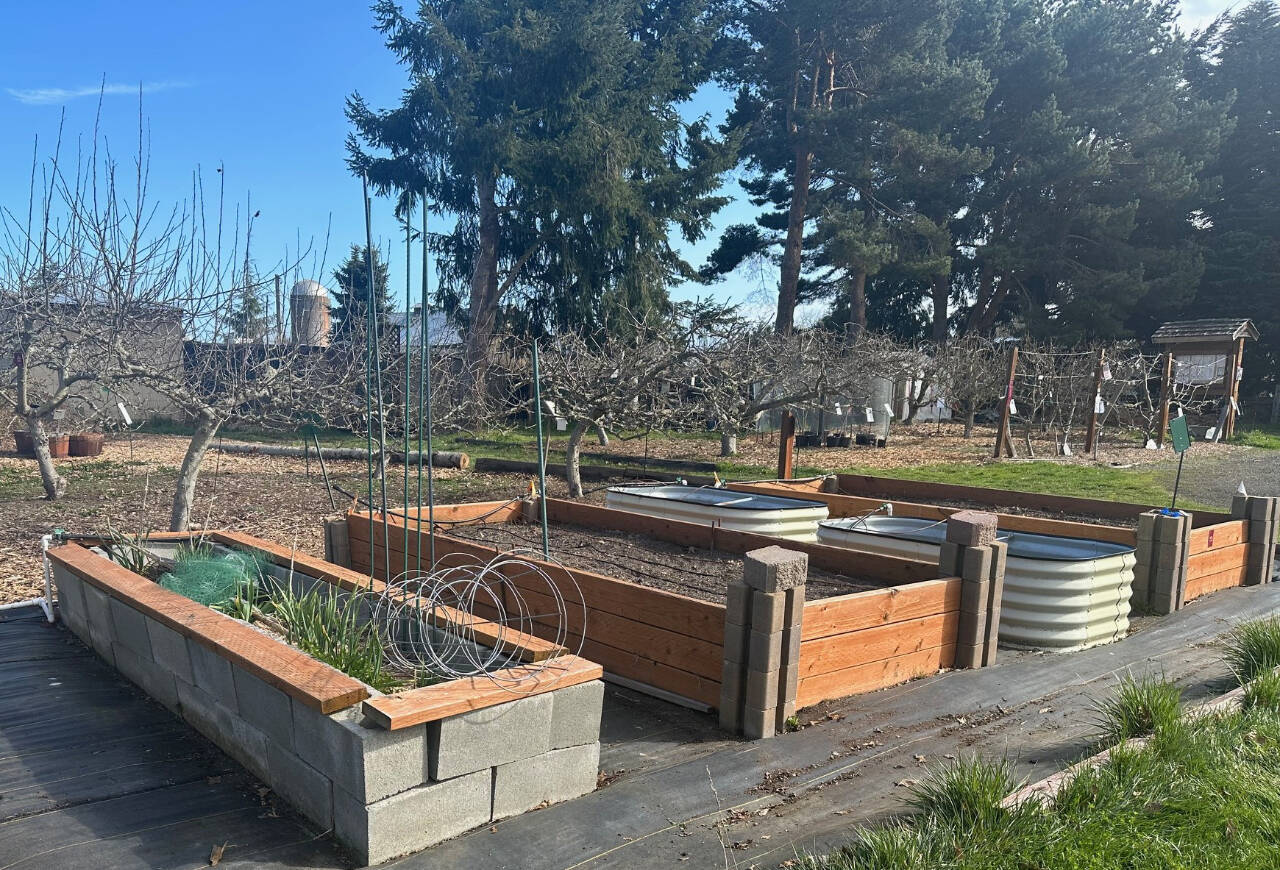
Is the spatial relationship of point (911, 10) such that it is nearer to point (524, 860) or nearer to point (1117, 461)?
point (1117, 461)

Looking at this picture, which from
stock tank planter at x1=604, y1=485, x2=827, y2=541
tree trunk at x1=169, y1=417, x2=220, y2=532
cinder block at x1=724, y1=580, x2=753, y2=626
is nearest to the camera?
cinder block at x1=724, y1=580, x2=753, y2=626

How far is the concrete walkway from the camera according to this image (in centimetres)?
295

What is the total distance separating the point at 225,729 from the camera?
3.61 m

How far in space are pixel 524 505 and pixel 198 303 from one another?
347 centimetres

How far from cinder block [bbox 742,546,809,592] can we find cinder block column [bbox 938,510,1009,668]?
1574 millimetres

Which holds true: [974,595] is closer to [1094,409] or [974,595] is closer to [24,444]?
[1094,409]

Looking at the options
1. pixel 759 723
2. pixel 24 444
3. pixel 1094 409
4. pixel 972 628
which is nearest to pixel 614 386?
pixel 972 628

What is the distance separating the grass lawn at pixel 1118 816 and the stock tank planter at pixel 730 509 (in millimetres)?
3712

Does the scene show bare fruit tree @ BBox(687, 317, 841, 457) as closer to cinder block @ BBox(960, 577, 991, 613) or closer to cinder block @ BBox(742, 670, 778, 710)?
cinder block @ BBox(960, 577, 991, 613)

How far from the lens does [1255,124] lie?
32.1 meters

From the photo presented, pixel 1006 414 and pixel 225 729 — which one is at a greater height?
pixel 1006 414

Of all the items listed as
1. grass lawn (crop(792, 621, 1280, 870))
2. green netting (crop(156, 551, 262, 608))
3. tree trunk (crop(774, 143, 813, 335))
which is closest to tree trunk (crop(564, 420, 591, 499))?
green netting (crop(156, 551, 262, 608))

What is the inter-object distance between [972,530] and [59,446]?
16.3 meters

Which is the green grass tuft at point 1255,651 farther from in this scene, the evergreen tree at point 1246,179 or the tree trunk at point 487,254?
the evergreen tree at point 1246,179
